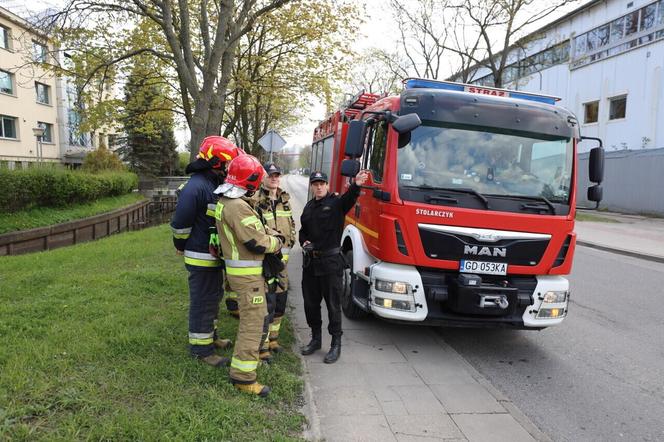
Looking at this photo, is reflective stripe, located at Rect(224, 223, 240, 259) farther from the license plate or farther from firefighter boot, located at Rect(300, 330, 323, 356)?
the license plate

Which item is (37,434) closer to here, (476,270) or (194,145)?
(476,270)

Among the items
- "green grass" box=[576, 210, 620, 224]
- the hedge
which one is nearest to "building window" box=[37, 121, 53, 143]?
the hedge

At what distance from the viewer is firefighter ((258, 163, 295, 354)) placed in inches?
166

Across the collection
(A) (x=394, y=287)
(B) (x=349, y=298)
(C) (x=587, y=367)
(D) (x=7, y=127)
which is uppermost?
(D) (x=7, y=127)

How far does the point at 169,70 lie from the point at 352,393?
17401 millimetres

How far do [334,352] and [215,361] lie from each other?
1.14 meters

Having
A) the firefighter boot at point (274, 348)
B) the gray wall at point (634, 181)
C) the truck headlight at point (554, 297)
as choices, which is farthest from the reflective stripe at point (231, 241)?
the gray wall at point (634, 181)

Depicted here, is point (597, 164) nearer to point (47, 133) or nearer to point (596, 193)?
point (596, 193)

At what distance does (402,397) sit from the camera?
3.65 metres

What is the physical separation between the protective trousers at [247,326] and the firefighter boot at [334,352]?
1.05 m

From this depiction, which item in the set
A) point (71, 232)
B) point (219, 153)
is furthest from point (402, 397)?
point (71, 232)

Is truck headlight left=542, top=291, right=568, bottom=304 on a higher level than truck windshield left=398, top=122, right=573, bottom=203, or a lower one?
lower

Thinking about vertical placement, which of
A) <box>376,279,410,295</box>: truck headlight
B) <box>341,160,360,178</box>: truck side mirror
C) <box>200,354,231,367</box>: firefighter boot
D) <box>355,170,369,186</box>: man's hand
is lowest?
<box>200,354,231,367</box>: firefighter boot

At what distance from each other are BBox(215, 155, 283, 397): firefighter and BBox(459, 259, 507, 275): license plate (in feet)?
6.08
